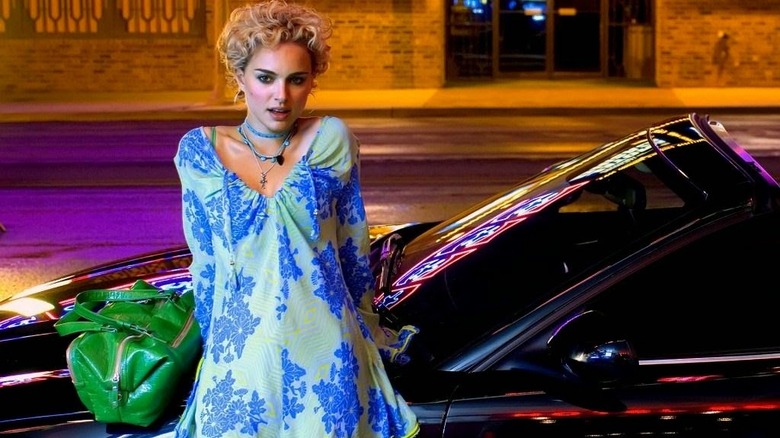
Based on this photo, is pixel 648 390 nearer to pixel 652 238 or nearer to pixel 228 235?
pixel 652 238

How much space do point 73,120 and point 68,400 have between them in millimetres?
16883

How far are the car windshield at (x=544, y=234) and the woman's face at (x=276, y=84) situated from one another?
77 centimetres

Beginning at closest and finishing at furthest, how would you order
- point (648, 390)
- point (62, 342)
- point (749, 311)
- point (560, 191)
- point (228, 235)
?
point (228, 235) → point (648, 390) → point (749, 311) → point (62, 342) → point (560, 191)

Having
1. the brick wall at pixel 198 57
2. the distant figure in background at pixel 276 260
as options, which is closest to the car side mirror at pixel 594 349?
the distant figure in background at pixel 276 260

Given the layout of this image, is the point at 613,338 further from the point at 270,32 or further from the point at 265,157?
the point at 270,32

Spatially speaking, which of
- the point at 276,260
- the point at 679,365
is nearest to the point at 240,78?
the point at 276,260

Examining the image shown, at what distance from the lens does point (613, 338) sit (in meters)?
2.97

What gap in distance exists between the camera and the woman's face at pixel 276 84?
2836 mm

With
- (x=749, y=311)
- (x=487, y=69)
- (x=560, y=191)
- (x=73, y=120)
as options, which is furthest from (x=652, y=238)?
(x=487, y=69)

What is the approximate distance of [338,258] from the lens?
295cm

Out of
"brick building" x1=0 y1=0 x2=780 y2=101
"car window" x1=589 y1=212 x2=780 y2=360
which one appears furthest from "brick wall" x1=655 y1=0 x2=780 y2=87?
"car window" x1=589 y1=212 x2=780 y2=360

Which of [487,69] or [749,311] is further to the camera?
[487,69]

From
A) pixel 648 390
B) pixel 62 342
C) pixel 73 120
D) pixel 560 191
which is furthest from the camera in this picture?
pixel 73 120

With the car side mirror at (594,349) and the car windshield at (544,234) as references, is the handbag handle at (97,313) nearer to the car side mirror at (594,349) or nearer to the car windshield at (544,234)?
the car windshield at (544,234)
